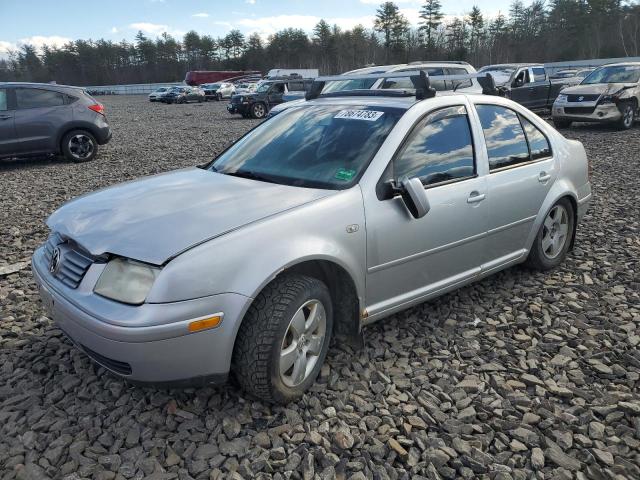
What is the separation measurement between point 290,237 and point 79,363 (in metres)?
1.65

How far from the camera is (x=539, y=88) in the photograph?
59.4 ft

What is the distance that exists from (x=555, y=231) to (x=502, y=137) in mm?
1186

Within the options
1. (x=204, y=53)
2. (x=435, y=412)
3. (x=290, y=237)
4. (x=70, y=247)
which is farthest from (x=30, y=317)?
(x=204, y=53)

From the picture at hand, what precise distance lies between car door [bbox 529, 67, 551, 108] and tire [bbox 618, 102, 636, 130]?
449cm

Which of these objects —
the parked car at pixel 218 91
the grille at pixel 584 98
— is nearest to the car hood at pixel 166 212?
the grille at pixel 584 98

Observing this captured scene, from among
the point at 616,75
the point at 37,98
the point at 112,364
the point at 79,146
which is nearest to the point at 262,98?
the point at 79,146

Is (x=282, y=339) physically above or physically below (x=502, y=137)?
below

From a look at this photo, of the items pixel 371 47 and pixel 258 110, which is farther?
pixel 371 47

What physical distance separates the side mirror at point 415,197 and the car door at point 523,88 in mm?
15868

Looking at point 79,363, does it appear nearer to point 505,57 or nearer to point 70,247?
point 70,247

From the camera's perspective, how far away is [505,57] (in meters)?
77.1

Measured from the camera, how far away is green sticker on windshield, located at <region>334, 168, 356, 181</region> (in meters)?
3.07

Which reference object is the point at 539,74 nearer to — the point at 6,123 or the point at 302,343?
the point at 6,123

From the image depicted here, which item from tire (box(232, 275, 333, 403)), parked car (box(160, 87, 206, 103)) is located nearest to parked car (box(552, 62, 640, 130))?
tire (box(232, 275, 333, 403))
